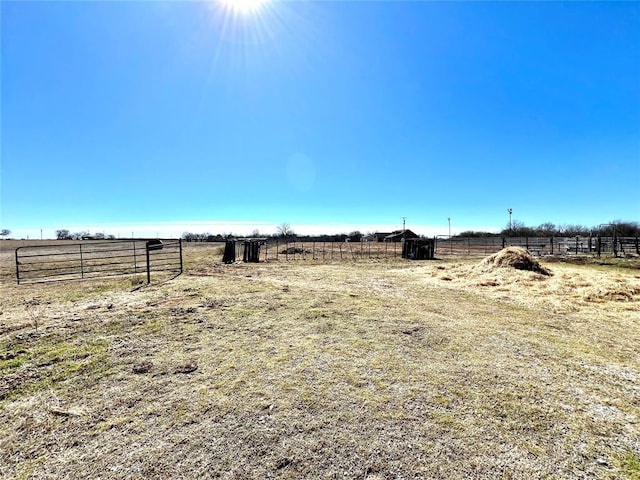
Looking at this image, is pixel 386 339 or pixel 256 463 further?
pixel 386 339

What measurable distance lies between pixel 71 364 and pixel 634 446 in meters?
6.08

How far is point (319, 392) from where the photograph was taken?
10.0 ft

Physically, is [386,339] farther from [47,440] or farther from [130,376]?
[47,440]

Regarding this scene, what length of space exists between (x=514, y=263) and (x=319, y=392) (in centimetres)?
1061

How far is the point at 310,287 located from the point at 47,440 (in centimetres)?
697

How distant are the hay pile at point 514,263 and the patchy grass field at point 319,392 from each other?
4.06m

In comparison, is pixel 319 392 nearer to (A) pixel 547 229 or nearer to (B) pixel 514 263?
(B) pixel 514 263

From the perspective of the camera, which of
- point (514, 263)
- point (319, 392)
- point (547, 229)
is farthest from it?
point (547, 229)

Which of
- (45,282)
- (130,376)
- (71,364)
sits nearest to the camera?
(130,376)

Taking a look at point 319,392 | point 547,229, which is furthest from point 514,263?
point 547,229

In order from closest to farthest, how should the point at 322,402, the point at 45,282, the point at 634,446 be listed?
the point at 634,446
the point at 322,402
the point at 45,282

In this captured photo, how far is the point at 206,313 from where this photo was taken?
19.8 feet

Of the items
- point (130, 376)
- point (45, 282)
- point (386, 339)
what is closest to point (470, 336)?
point (386, 339)

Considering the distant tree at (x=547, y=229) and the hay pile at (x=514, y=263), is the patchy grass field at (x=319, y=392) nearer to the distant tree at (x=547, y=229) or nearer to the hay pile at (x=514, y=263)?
the hay pile at (x=514, y=263)
